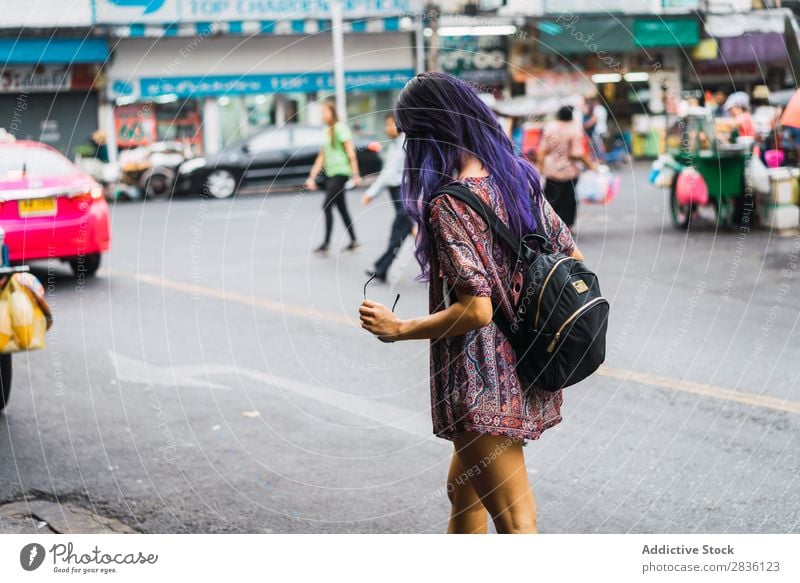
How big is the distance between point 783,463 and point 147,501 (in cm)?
269

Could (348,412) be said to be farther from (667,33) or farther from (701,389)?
(667,33)

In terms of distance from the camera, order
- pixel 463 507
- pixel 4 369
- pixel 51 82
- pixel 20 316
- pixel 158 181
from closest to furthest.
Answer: pixel 463 507
pixel 20 316
pixel 4 369
pixel 158 181
pixel 51 82

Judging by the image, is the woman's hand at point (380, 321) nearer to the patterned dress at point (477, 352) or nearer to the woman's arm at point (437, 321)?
the woman's arm at point (437, 321)

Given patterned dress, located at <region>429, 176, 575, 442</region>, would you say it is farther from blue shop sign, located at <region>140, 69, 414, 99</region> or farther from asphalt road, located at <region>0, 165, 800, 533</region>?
blue shop sign, located at <region>140, 69, 414, 99</region>

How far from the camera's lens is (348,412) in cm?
589

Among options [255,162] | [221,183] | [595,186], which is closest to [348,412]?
[595,186]

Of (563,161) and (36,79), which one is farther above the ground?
(563,161)

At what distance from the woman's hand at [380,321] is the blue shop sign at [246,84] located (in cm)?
2398

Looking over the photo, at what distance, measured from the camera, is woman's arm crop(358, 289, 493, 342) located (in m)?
2.74

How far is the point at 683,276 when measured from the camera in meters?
9.91

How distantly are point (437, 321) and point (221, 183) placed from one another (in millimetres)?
19076

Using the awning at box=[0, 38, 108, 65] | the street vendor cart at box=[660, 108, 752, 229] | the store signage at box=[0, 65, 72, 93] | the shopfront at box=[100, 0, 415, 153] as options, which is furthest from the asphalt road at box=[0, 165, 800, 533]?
the shopfront at box=[100, 0, 415, 153]

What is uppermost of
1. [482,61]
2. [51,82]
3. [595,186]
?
[51,82]
